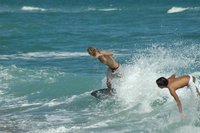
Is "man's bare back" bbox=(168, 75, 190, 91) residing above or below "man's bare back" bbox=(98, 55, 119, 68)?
below

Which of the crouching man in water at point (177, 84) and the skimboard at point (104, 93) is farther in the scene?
the skimboard at point (104, 93)

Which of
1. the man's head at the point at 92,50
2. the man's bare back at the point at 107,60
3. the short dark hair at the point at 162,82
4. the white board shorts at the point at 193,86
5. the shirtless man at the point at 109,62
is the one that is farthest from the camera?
the man's bare back at the point at 107,60

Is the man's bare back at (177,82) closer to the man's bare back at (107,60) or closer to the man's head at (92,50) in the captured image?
the man's head at (92,50)

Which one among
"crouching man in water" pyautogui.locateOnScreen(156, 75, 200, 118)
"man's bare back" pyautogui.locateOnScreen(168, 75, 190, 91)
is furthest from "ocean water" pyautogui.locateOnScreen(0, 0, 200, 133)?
"man's bare back" pyautogui.locateOnScreen(168, 75, 190, 91)

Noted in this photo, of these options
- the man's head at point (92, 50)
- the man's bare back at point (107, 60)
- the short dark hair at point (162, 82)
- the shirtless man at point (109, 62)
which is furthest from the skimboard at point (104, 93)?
the short dark hair at point (162, 82)

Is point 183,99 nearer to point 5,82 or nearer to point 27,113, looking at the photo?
point 27,113

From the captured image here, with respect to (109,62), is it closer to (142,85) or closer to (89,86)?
(142,85)

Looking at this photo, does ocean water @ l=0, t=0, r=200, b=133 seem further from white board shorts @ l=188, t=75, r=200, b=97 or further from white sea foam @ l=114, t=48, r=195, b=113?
white board shorts @ l=188, t=75, r=200, b=97

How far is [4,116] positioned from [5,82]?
4.56 metres

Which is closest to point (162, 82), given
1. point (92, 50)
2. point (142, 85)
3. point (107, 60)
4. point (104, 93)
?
point (92, 50)

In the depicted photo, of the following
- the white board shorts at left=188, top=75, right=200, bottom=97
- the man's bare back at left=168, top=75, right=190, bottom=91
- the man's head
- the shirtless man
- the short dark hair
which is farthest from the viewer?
the shirtless man

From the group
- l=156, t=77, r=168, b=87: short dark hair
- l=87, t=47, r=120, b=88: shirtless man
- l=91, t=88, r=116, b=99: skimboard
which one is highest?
l=87, t=47, r=120, b=88: shirtless man

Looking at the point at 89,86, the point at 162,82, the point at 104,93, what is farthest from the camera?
the point at 89,86

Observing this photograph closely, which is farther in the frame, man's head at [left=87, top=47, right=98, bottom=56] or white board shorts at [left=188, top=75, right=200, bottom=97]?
man's head at [left=87, top=47, right=98, bottom=56]
